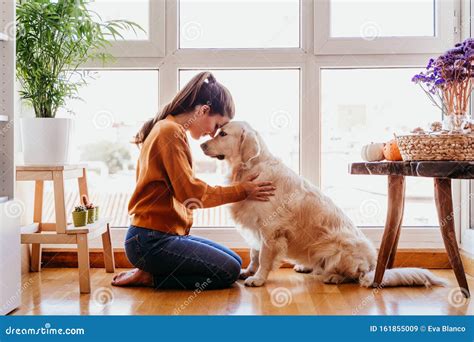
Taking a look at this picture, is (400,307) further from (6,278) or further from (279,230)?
(6,278)

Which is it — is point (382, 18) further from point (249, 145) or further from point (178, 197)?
point (178, 197)

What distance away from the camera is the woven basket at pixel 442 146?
213cm

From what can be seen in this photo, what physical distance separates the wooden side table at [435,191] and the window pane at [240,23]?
1024 millimetres

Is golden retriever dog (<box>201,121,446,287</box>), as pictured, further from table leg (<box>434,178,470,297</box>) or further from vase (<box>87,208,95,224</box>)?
vase (<box>87,208,95,224</box>)

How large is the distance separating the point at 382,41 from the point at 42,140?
1.93m

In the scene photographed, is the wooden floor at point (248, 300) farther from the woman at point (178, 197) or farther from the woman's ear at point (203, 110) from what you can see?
the woman's ear at point (203, 110)

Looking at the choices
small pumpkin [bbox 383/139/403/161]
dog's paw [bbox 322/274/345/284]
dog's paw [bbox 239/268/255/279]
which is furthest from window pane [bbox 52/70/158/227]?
small pumpkin [bbox 383/139/403/161]

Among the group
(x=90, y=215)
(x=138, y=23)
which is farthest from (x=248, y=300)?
(x=138, y=23)

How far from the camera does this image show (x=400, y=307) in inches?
88.5

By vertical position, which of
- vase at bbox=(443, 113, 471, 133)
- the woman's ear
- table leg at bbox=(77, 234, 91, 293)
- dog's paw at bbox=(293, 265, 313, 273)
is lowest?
dog's paw at bbox=(293, 265, 313, 273)

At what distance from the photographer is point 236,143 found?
259 cm

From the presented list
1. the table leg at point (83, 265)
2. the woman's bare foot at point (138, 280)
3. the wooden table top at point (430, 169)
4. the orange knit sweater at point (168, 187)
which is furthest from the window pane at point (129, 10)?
the wooden table top at point (430, 169)

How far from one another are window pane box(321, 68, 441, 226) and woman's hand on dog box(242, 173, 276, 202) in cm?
67

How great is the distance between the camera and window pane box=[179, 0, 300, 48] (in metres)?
3.11
